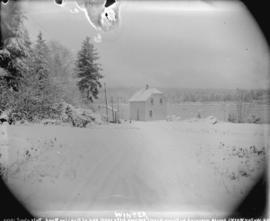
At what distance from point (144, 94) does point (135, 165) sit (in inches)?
26.6

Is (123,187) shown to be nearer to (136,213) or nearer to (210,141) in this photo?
(136,213)

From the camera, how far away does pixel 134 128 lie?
289 centimetres

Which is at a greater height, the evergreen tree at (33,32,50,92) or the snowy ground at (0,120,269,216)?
the evergreen tree at (33,32,50,92)

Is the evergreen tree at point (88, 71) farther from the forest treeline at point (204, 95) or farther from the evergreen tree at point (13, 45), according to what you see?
the evergreen tree at point (13, 45)

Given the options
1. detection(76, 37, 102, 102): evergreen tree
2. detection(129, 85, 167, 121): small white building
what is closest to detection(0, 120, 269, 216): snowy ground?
detection(129, 85, 167, 121): small white building

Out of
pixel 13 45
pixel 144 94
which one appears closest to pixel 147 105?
pixel 144 94

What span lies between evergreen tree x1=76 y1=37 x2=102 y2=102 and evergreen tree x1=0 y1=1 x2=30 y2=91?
0.51 meters

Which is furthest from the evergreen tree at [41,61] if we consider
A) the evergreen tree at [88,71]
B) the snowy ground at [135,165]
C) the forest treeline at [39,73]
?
the snowy ground at [135,165]

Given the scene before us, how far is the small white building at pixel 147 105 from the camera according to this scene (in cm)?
288

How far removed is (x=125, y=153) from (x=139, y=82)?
2.25 feet

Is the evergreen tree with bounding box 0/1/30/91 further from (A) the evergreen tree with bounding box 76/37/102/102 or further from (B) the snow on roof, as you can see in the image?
(B) the snow on roof

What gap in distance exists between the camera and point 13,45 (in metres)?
2.80

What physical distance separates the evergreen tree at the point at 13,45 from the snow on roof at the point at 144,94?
1.05 metres

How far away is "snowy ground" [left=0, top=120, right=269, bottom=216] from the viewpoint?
2.78m
